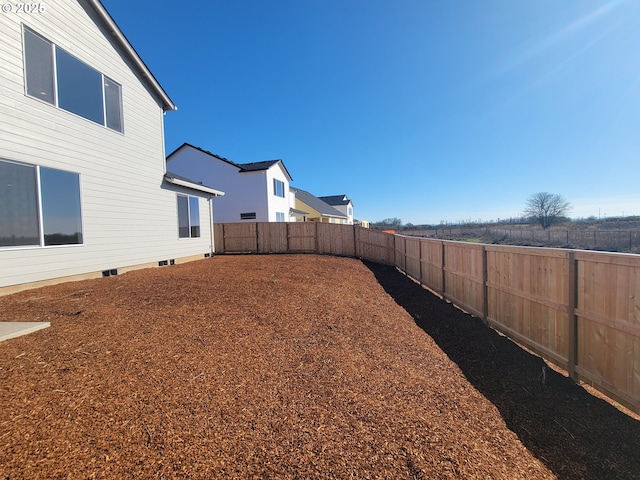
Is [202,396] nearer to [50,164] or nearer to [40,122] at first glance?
[50,164]

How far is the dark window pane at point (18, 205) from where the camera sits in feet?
18.2

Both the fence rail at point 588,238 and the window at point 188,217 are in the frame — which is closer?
the window at point 188,217

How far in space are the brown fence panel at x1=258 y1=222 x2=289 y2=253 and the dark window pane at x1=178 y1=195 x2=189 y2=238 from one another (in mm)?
5176

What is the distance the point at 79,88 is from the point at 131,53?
2363mm

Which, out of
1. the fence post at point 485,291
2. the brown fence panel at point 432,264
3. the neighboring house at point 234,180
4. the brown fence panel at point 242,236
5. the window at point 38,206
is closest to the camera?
the fence post at point 485,291

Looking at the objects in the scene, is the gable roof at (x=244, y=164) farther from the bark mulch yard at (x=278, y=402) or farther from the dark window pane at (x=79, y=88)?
the bark mulch yard at (x=278, y=402)

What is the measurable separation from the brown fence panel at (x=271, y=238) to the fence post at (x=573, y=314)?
45.0 feet

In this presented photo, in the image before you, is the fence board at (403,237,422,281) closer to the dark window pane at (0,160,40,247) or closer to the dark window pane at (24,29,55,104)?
the dark window pane at (0,160,40,247)

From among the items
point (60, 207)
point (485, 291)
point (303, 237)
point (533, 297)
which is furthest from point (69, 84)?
point (303, 237)

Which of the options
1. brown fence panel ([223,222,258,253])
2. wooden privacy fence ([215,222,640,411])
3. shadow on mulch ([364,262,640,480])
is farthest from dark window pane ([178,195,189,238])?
shadow on mulch ([364,262,640,480])

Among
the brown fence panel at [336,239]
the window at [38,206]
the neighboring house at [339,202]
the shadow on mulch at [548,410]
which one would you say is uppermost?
the neighboring house at [339,202]

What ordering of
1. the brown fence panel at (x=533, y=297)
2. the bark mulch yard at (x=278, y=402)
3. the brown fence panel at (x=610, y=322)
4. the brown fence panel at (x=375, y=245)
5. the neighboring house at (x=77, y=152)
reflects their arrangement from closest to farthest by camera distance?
1. the bark mulch yard at (x=278, y=402)
2. the brown fence panel at (x=610, y=322)
3. the brown fence panel at (x=533, y=297)
4. the neighboring house at (x=77, y=152)
5. the brown fence panel at (x=375, y=245)

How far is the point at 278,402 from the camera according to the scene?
2588 mm

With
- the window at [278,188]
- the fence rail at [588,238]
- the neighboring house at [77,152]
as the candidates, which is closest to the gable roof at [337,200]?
the fence rail at [588,238]
